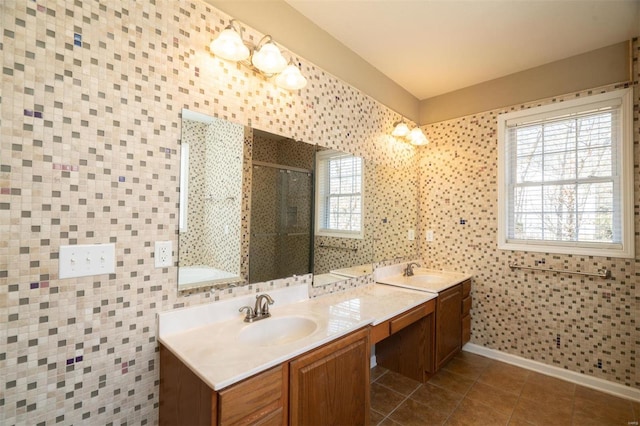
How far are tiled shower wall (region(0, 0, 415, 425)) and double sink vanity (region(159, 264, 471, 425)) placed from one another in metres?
0.16

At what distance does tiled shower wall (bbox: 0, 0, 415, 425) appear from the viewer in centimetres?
102

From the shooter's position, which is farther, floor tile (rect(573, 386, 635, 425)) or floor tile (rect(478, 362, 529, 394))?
floor tile (rect(478, 362, 529, 394))

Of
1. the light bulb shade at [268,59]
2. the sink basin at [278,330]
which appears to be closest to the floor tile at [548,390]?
the sink basin at [278,330]

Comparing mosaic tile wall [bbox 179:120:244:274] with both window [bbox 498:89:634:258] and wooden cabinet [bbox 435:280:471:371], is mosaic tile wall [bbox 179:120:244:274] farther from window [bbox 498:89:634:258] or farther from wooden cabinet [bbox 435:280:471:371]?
window [bbox 498:89:634:258]

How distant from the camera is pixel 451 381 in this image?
2422mm

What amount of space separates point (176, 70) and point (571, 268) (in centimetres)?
326

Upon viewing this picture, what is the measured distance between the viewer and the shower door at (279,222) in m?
1.75

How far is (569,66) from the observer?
2.48 m

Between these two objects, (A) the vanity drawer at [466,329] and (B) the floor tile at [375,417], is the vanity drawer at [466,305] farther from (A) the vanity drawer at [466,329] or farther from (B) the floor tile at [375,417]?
(B) the floor tile at [375,417]

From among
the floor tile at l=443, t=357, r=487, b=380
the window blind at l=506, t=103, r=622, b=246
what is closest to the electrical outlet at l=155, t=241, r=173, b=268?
the floor tile at l=443, t=357, r=487, b=380

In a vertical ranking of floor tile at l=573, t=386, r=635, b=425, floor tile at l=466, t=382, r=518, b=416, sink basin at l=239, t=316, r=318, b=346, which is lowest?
floor tile at l=466, t=382, r=518, b=416

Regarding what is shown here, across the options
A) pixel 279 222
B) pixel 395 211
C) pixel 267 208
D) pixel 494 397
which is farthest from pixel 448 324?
pixel 267 208

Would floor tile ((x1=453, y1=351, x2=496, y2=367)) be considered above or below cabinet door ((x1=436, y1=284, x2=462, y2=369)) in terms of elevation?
below

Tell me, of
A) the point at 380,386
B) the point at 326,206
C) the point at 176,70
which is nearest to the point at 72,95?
the point at 176,70
